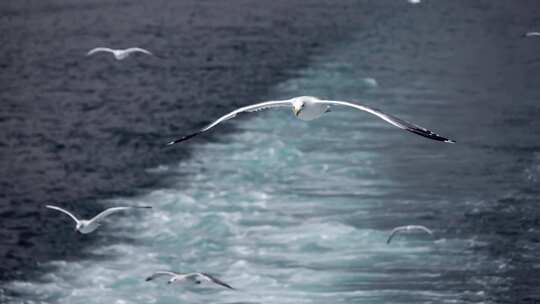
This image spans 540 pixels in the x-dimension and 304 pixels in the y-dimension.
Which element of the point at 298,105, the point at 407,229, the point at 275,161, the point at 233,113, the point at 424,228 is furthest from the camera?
the point at 275,161

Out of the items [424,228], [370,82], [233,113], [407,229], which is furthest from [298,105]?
[370,82]

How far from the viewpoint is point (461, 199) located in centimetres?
2231

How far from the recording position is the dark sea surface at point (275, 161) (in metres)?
18.9

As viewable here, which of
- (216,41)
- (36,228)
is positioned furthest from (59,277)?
(216,41)

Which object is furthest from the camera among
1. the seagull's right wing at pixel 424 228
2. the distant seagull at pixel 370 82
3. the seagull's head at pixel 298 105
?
the distant seagull at pixel 370 82

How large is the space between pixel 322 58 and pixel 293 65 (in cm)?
146

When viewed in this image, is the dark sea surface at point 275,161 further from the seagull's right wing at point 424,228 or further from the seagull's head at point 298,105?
the seagull's head at point 298,105

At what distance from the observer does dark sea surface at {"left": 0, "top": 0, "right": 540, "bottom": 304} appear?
62.1 ft

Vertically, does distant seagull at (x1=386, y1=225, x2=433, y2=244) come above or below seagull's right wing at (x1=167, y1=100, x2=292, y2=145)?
above

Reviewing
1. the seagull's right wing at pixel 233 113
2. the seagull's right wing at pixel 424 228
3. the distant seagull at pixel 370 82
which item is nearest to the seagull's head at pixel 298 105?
the seagull's right wing at pixel 233 113

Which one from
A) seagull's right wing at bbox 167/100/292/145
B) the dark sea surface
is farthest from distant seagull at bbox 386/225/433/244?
seagull's right wing at bbox 167/100/292/145

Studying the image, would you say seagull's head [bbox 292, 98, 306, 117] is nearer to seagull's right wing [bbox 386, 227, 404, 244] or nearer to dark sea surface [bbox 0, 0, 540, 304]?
dark sea surface [bbox 0, 0, 540, 304]

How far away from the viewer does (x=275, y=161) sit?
1005 inches

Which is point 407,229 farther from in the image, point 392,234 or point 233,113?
point 233,113
